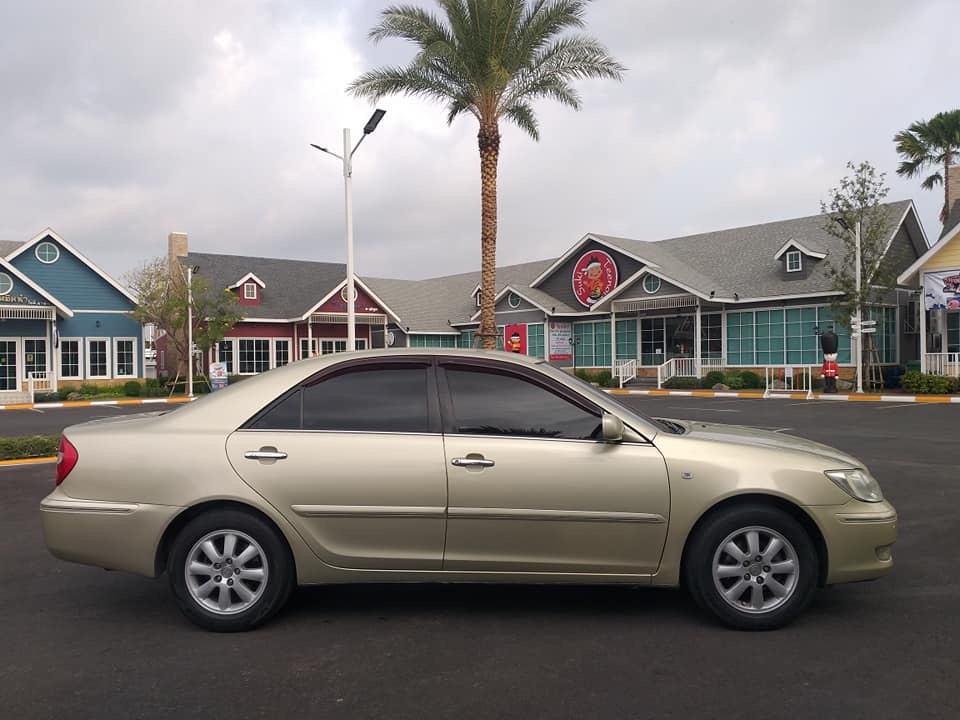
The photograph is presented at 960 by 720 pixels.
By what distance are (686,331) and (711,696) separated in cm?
3204

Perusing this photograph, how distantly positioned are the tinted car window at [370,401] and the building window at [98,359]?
108 feet

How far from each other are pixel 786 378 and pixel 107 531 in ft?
93.5

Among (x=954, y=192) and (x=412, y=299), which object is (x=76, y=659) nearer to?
(x=954, y=192)

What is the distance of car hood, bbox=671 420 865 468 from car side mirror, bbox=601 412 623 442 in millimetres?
533

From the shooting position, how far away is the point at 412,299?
46719 millimetres


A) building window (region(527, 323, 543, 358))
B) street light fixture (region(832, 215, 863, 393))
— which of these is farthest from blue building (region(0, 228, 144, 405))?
street light fixture (region(832, 215, 863, 393))

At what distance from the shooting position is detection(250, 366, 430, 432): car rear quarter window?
15.5ft

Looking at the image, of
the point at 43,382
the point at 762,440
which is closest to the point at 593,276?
the point at 43,382

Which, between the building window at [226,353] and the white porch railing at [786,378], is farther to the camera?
the building window at [226,353]

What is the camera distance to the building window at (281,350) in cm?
4075

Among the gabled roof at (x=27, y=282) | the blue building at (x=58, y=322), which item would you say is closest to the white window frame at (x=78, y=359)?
the blue building at (x=58, y=322)

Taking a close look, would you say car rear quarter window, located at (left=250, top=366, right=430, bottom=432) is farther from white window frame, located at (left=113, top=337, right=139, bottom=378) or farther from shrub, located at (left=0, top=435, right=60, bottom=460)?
white window frame, located at (left=113, top=337, right=139, bottom=378)

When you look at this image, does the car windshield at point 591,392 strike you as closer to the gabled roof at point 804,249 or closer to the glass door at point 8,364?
the gabled roof at point 804,249

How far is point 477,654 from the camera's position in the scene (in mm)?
4219
